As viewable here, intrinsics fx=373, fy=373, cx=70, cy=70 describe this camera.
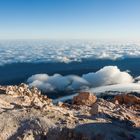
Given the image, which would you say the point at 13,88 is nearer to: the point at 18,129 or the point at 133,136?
the point at 18,129

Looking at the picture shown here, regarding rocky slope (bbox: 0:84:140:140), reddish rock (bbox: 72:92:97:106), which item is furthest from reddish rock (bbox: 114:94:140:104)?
rocky slope (bbox: 0:84:140:140)

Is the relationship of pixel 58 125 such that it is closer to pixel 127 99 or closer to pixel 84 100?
pixel 84 100

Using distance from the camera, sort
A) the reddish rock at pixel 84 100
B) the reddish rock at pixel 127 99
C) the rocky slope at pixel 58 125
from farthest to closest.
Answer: the reddish rock at pixel 127 99
the reddish rock at pixel 84 100
the rocky slope at pixel 58 125

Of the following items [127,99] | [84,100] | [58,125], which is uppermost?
[58,125]

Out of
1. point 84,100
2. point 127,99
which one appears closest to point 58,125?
point 84,100

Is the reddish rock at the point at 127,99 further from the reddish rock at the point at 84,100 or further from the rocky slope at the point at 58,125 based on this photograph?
the rocky slope at the point at 58,125

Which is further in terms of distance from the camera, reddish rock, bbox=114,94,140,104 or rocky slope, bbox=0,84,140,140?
reddish rock, bbox=114,94,140,104

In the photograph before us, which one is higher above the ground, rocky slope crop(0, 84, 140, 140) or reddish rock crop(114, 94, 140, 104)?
rocky slope crop(0, 84, 140, 140)

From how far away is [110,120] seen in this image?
42344mm

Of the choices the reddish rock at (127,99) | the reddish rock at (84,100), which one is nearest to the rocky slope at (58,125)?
the reddish rock at (84,100)

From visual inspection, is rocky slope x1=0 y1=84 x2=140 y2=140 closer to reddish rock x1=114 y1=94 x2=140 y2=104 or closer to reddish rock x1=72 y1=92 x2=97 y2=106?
reddish rock x1=72 y1=92 x2=97 y2=106

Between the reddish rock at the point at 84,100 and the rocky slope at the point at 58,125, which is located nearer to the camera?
the rocky slope at the point at 58,125

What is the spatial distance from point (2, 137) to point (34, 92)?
22441 millimetres

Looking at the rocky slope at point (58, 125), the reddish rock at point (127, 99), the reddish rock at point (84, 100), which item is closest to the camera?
the rocky slope at point (58, 125)
